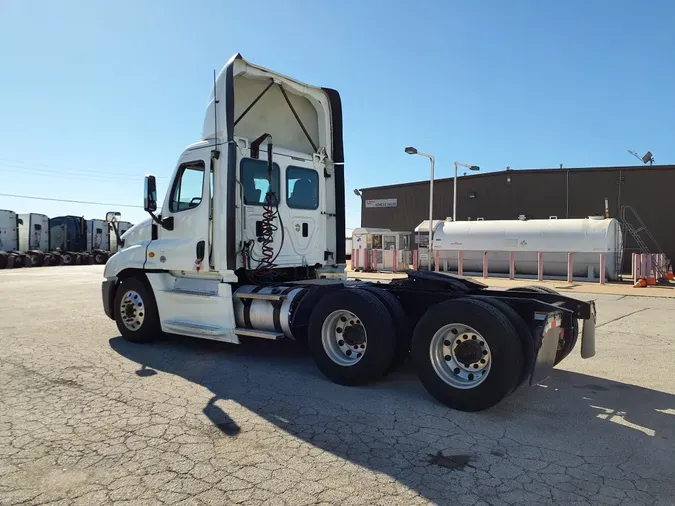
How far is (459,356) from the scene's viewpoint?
4.88m

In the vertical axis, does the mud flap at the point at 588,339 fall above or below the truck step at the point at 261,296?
below

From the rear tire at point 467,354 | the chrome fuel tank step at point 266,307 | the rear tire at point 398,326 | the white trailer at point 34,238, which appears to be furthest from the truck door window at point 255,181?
the white trailer at point 34,238

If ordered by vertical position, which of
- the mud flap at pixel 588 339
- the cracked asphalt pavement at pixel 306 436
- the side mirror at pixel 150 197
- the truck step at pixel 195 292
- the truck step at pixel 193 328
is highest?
the side mirror at pixel 150 197

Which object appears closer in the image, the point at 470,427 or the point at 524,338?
the point at 470,427

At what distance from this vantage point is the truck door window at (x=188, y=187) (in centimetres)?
705

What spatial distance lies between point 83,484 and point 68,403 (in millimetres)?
1872

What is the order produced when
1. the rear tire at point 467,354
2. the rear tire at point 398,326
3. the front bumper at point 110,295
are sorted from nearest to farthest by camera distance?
the rear tire at point 467,354, the rear tire at point 398,326, the front bumper at point 110,295

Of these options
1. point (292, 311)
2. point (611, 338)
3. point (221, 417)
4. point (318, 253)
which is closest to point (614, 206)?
point (611, 338)

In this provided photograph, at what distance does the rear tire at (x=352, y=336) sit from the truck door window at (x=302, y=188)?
7.50ft

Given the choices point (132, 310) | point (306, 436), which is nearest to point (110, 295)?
point (132, 310)

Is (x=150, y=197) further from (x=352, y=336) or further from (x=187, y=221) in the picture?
(x=352, y=336)

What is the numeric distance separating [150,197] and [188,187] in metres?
0.56

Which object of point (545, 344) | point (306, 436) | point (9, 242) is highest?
point (9, 242)

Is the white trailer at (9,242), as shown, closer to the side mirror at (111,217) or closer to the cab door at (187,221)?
the side mirror at (111,217)
